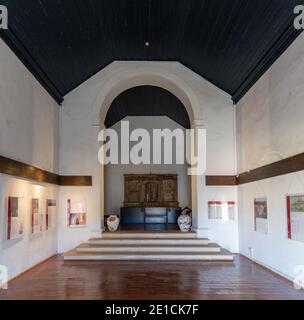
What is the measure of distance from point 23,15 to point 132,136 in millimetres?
9349

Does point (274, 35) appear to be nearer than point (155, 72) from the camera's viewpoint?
Yes

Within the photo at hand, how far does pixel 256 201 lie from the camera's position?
8.35 metres

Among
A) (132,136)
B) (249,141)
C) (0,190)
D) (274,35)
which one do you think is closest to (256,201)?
(249,141)

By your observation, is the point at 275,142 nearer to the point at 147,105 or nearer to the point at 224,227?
the point at 224,227

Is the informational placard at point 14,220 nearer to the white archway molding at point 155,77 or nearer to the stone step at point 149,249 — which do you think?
the stone step at point 149,249

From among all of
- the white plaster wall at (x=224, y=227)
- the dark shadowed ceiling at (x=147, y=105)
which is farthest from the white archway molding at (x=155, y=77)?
the white plaster wall at (x=224, y=227)

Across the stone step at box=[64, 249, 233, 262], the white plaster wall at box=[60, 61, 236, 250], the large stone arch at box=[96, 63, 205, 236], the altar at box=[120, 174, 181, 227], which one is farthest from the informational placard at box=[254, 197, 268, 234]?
the altar at box=[120, 174, 181, 227]

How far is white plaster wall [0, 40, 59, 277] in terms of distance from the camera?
21.0 ft

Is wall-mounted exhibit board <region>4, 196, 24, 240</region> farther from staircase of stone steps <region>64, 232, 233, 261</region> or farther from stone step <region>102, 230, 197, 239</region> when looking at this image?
stone step <region>102, 230, 197, 239</region>

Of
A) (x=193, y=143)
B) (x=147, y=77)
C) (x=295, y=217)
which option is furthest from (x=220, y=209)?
(x=147, y=77)

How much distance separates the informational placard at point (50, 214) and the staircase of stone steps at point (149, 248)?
91 cm

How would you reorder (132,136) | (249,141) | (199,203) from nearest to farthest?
(249,141) < (199,203) < (132,136)

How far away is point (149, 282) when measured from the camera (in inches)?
250

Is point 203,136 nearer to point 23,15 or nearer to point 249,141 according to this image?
point 249,141
